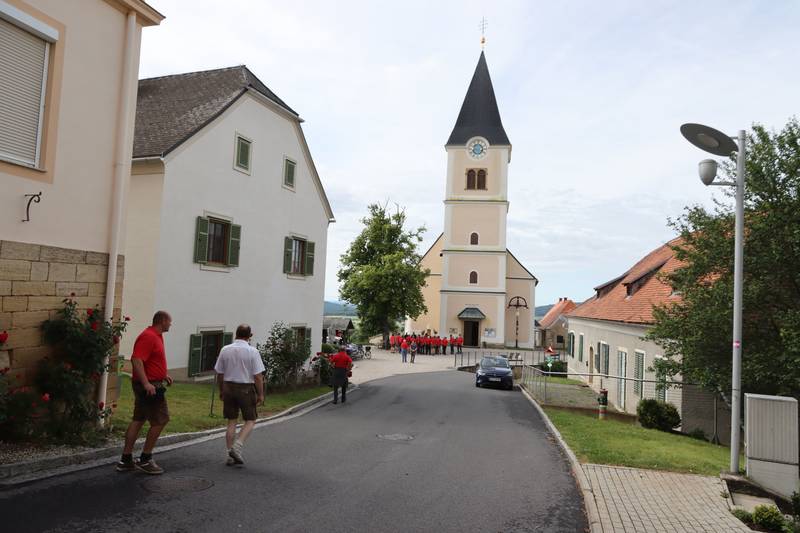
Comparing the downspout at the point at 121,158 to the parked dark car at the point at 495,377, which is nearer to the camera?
the downspout at the point at 121,158

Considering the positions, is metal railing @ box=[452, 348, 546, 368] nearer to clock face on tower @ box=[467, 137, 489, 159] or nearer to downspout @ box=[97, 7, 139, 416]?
clock face on tower @ box=[467, 137, 489, 159]

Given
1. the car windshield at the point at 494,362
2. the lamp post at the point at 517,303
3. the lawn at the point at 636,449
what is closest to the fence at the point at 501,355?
the lamp post at the point at 517,303

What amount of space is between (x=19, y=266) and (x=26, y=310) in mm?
583

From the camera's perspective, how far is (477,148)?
54.9 metres

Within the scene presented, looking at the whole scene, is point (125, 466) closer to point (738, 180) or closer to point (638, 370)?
point (738, 180)

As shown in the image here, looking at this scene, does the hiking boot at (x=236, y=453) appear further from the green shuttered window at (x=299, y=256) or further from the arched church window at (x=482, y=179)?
the arched church window at (x=482, y=179)

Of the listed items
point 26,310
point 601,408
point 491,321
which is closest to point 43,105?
point 26,310

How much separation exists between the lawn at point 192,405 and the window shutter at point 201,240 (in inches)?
147

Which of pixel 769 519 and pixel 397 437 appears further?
pixel 397 437

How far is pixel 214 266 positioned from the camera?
58.6 feet

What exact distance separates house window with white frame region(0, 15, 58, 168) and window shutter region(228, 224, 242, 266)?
10.6 metres

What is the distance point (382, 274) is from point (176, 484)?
38.1 meters

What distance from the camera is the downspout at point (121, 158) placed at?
8898 millimetres

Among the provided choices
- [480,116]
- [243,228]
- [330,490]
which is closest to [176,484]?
[330,490]
